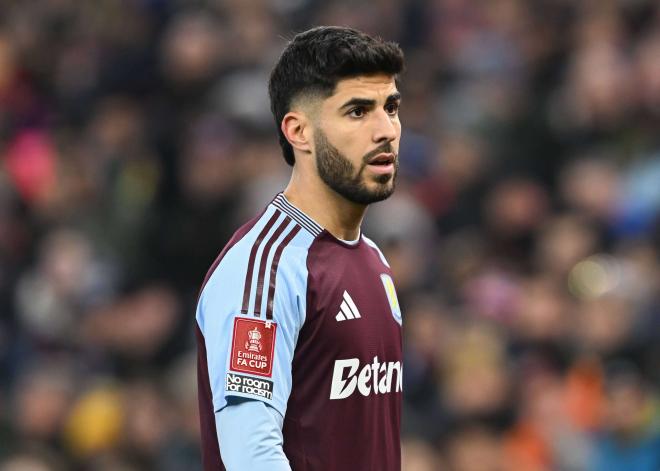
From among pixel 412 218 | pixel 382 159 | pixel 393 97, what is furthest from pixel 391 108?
pixel 412 218

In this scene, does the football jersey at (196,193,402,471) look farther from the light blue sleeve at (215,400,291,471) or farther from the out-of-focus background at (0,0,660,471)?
the out-of-focus background at (0,0,660,471)

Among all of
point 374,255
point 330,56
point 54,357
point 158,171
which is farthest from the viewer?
point 158,171

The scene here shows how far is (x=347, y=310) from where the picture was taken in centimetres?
400

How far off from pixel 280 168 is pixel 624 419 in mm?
3338

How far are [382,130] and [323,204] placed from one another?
0.28 m

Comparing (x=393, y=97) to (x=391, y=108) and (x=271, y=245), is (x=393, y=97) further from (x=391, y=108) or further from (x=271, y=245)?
(x=271, y=245)

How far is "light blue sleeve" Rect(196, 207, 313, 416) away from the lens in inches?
149

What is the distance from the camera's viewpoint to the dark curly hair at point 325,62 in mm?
4023

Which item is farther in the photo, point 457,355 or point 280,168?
point 280,168

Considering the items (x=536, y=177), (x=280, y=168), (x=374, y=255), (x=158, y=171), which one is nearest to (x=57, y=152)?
(x=158, y=171)

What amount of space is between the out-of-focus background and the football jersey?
3.61m

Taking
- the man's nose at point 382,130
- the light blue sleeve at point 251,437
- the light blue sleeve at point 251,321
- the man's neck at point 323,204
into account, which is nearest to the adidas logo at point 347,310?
the light blue sleeve at point 251,321

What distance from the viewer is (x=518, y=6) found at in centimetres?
1159

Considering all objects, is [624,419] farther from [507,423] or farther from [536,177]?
[536,177]
